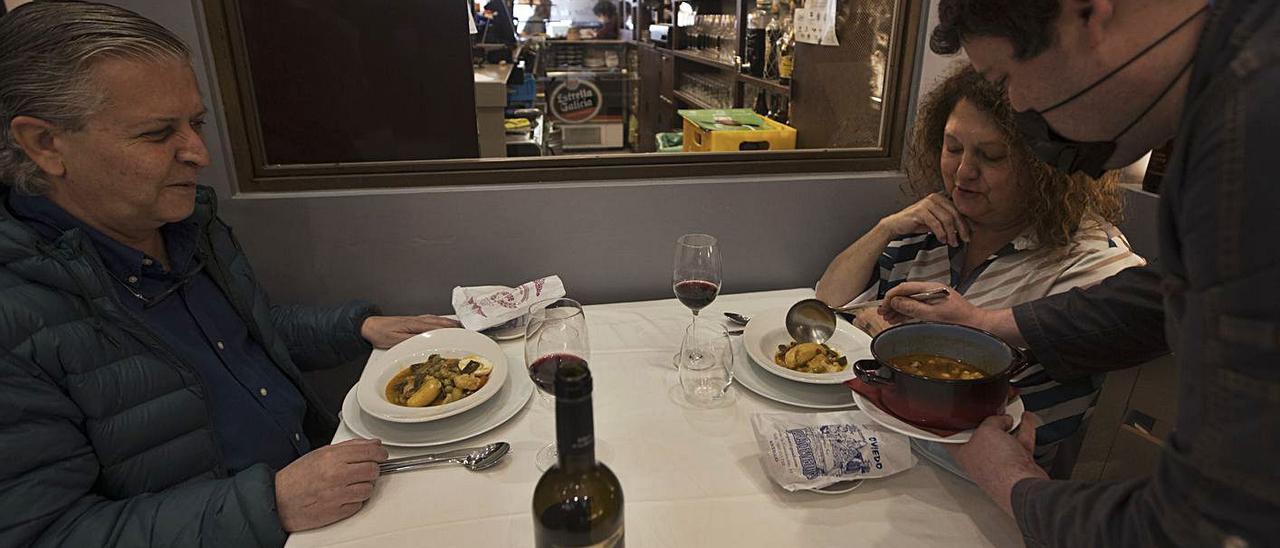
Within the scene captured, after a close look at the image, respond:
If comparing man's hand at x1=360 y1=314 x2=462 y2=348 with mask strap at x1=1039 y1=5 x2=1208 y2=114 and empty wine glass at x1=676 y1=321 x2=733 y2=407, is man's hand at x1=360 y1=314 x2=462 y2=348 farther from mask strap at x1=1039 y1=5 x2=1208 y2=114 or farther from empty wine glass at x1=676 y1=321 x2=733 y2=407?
mask strap at x1=1039 y1=5 x2=1208 y2=114

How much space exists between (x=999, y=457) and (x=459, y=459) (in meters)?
0.76

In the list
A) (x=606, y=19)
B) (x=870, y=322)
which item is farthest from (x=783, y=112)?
(x=606, y=19)

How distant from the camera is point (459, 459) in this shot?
3.41 feet

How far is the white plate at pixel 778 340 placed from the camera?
4.12 feet

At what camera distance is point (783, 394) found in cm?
121

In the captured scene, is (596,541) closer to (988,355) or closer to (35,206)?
(988,355)

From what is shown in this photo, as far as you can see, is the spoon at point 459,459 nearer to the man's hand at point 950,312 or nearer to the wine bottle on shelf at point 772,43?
the man's hand at point 950,312

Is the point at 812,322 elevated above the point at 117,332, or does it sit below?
below

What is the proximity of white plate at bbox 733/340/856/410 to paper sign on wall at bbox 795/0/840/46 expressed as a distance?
45.5 inches

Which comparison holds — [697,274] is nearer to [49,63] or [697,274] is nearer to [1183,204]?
[1183,204]

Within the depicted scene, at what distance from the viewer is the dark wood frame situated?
1521 mm

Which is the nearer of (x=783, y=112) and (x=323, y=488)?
(x=323, y=488)

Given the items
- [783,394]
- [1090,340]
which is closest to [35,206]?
[783,394]

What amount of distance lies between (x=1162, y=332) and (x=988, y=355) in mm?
347
